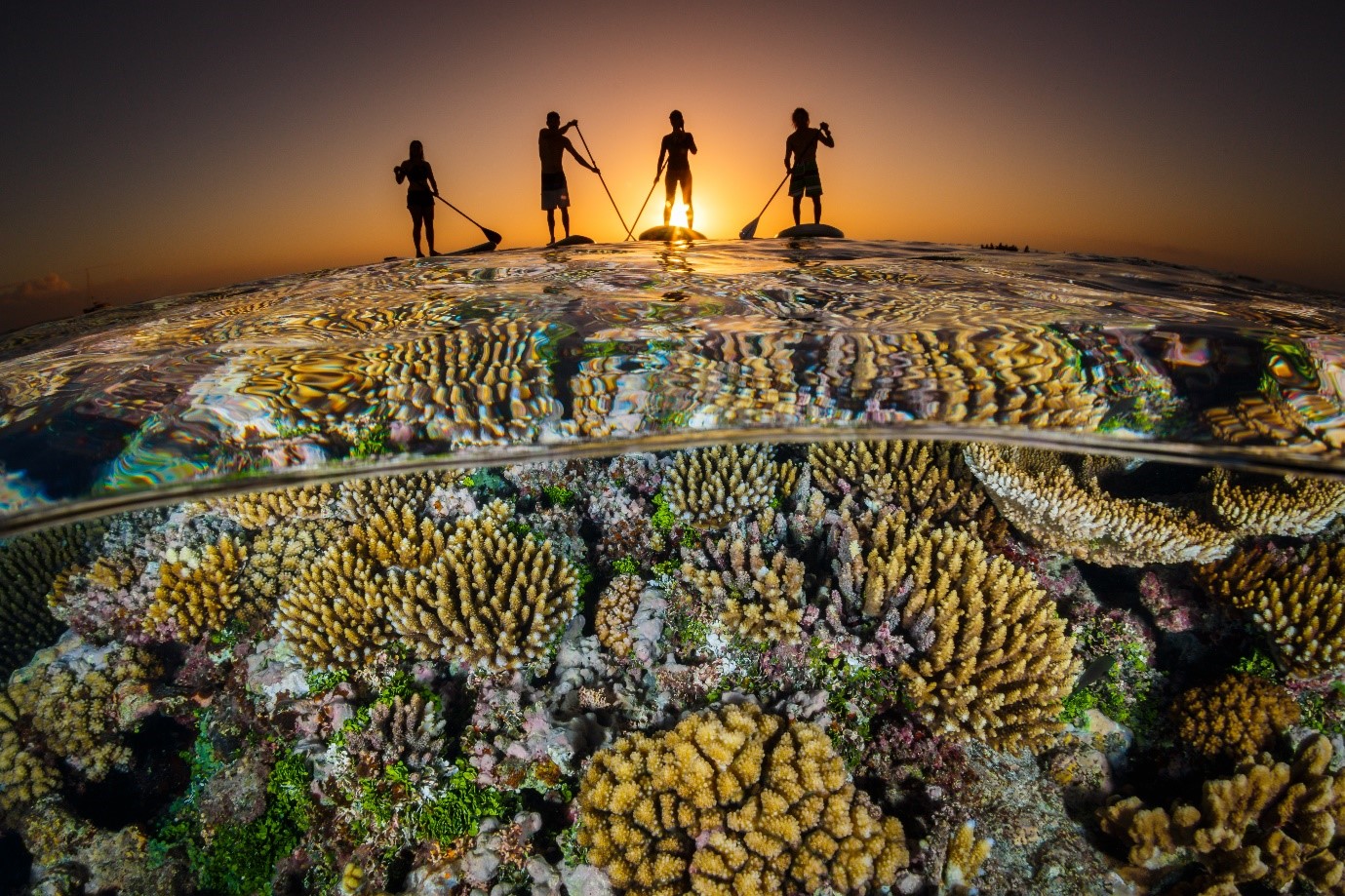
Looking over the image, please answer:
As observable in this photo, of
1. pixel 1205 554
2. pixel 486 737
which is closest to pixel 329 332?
pixel 486 737

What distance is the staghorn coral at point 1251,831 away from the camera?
3332mm

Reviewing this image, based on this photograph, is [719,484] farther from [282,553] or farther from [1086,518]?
[282,553]

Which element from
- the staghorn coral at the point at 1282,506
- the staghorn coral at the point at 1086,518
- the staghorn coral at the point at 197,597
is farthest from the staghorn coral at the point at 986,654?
the staghorn coral at the point at 197,597

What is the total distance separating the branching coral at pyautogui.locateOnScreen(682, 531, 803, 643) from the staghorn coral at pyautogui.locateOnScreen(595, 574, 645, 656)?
0.51 metres

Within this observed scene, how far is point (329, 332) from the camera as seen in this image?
16.9ft

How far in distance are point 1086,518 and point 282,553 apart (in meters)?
7.87

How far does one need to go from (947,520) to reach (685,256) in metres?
5.60

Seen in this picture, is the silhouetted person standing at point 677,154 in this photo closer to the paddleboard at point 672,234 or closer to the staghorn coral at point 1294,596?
the paddleboard at point 672,234

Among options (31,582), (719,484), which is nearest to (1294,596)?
(719,484)

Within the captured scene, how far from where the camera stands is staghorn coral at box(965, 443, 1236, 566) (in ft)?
15.5

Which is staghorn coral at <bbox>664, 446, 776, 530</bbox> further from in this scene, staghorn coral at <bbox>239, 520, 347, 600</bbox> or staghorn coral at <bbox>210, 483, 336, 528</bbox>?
staghorn coral at <bbox>210, 483, 336, 528</bbox>

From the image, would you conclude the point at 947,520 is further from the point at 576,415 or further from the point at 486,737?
the point at 486,737

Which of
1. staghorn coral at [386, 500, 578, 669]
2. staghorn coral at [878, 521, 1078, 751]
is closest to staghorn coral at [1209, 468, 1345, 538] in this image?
staghorn coral at [878, 521, 1078, 751]

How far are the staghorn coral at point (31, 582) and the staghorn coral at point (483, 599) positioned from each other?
15.0 feet
